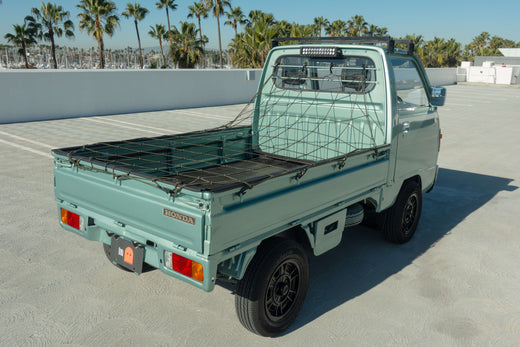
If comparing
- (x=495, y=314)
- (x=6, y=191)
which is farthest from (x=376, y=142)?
(x=6, y=191)

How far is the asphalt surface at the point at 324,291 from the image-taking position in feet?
11.4

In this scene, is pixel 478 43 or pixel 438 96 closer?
pixel 438 96

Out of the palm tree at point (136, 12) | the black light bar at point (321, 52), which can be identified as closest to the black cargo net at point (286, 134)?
the black light bar at point (321, 52)

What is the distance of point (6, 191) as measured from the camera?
6.75 meters

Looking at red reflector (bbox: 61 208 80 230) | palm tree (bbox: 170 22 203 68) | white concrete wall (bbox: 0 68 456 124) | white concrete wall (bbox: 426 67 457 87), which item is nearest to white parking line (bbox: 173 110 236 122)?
white concrete wall (bbox: 0 68 456 124)

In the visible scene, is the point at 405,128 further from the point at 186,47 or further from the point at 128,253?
the point at 186,47

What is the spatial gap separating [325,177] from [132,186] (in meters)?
1.48

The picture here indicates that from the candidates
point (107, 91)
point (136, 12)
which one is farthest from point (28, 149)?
point (136, 12)

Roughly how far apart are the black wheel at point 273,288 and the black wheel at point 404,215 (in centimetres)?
175

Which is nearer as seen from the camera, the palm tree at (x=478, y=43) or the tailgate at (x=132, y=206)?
the tailgate at (x=132, y=206)

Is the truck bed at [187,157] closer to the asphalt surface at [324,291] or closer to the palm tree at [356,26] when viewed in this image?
the asphalt surface at [324,291]

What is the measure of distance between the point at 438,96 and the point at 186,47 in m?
41.2

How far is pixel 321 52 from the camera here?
491cm

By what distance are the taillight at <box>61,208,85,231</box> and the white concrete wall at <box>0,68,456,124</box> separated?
10897 millimetres
